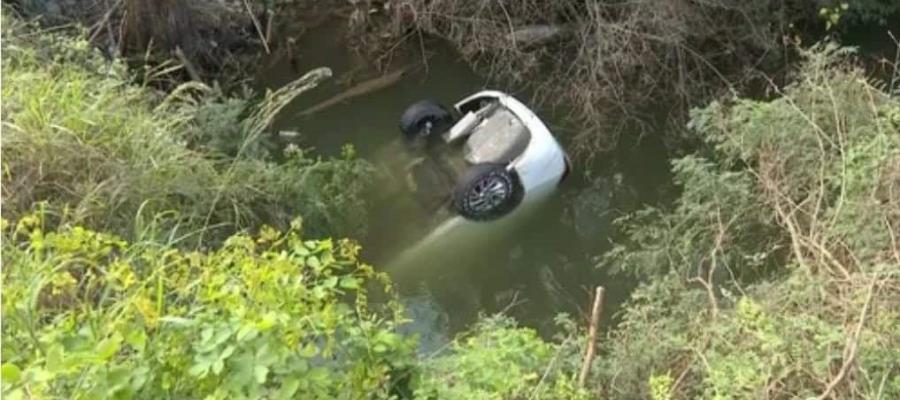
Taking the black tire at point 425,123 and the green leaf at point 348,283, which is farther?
the black tire at point 425,123

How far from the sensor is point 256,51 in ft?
28.8

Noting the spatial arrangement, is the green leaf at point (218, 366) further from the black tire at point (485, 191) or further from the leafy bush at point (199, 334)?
the black tire at point (485, 191)

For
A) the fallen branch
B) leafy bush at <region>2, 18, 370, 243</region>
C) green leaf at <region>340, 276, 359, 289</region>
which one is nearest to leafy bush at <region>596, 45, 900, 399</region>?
green leaf at <region>340, 276, 359, 289</region>

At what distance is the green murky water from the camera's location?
6.79 meters

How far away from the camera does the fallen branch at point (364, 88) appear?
8461mm

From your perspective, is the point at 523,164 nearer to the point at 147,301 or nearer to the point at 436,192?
the point at 436,192

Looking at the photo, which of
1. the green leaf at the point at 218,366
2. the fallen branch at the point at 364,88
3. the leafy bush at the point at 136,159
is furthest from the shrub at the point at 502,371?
the fallen branch at the point at 364,88

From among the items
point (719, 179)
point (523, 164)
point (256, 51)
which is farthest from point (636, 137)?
point (256, 51)

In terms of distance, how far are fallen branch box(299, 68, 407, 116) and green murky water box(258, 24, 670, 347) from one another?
0.05 m

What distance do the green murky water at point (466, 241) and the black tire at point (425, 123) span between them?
0.56 feet

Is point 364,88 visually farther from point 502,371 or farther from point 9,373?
point 9,373

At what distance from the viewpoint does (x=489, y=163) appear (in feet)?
22.7

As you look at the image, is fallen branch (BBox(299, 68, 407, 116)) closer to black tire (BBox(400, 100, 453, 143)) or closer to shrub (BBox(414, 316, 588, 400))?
black tire (BBox(400, 100, 453, 143))

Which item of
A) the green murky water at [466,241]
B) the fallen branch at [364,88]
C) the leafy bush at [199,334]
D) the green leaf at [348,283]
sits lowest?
the green murky water at [466,241]
